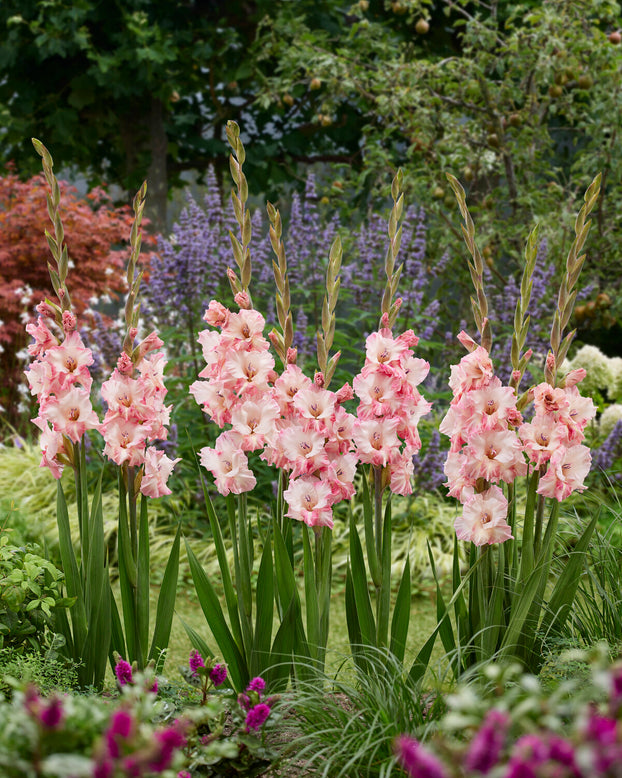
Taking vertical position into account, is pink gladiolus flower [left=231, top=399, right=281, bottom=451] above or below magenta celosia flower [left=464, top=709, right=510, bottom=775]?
below

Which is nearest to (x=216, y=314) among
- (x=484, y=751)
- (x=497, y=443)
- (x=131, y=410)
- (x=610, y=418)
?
(x=131, y=410)

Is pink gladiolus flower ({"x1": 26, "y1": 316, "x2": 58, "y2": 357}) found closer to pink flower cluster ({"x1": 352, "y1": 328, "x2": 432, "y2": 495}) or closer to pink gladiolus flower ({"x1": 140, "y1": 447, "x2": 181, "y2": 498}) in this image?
pink gladiolus flower ({"x1": 140, "y1": 447, "x2": 181, "y2": 498})

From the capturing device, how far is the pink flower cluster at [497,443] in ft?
7.02

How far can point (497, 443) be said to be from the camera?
2145 mm

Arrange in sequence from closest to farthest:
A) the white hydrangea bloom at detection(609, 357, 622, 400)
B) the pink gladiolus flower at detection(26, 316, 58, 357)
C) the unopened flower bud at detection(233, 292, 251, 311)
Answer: the unopened flower bud at detection(233, 292, 251, 311) < the pink gladiolus flower at detection(26, 316, 58, 357) < the white hydrangea bloom at detection(609, 357, 622, 400)

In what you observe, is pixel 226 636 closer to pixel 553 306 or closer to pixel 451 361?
pixel 451 361

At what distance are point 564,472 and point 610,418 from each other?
10.6 ft

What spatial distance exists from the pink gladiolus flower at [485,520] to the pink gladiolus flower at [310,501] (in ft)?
1.10

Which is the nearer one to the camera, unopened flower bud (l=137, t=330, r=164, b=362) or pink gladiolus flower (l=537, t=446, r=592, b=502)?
pink gladiolus flower (l=537, t=446, r=592, b=502)

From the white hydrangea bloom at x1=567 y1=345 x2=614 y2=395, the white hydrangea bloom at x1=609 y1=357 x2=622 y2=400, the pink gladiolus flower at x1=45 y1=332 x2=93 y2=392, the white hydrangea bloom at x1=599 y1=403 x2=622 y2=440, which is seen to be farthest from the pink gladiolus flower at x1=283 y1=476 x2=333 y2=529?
the white hydrangea bloom at x1=609 y1=357 x2=622 y2=400

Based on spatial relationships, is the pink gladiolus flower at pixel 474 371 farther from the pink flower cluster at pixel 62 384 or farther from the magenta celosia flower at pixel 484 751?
the magenta celosia flower at pixel 484 751

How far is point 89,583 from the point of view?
2414 millimetres

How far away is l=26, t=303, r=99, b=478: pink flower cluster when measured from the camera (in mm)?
2303

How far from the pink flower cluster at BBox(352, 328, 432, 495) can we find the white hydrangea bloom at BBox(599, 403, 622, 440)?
334 cm
